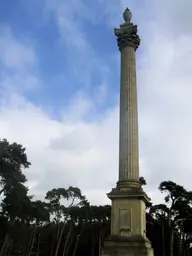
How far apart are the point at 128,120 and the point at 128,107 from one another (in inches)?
38.9

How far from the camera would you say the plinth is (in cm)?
1967

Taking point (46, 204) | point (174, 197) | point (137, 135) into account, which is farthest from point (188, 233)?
point (137, 135)

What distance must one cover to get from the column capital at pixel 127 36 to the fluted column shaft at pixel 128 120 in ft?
1.15

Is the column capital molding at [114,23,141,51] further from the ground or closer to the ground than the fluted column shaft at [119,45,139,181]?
further from the ground

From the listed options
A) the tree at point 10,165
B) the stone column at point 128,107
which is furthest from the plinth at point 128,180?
the tree at point 10,165

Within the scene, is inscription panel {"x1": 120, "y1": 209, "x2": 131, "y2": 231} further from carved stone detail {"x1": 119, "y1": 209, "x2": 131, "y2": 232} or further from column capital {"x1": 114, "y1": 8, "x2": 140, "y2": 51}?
column capital {"x1": 114, "y1": 8, "x2": 140, "y2": 51}

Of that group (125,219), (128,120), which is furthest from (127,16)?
(125,219)

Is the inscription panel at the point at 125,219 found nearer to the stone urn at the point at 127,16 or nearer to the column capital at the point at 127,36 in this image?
the column capital at the point at 127,36

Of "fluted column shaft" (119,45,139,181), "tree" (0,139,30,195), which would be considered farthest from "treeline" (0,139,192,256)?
"fluted column shaft" (119,45,139,181)

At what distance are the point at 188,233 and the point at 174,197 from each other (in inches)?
651

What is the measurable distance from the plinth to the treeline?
14338mm

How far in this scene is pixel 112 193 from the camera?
2097 centimetres

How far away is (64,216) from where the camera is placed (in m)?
53.3

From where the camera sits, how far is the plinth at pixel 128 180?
19672 millimetres
